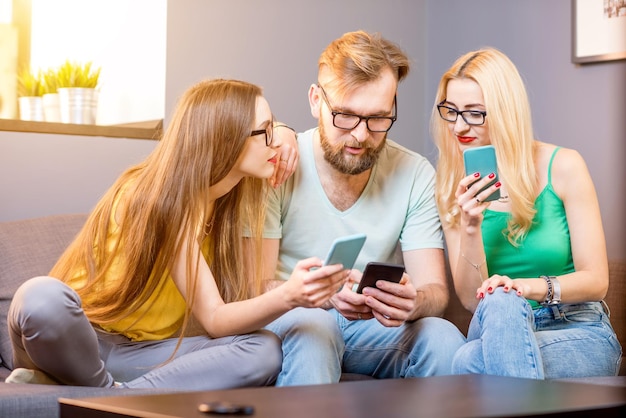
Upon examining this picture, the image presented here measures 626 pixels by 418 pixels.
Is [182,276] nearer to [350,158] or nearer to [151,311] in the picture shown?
[151,311]

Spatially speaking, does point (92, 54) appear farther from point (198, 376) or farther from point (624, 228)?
point (624, 228)

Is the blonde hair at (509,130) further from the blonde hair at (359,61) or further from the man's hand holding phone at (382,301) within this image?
the man's hand holding phone at (382,301)

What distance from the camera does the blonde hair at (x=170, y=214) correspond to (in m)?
2.08

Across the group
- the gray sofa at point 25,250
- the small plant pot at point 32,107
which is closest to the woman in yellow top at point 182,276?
the gray sofa at point 25,250

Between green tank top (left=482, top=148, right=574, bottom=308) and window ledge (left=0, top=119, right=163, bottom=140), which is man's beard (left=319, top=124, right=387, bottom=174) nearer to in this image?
green tank top (left=482, top=148, right=574, bottom=308)

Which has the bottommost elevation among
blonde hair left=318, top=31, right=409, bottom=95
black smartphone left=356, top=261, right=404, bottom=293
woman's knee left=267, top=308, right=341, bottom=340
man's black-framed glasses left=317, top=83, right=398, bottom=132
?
woman's knee left=267, top=308, right=341, bottom=340

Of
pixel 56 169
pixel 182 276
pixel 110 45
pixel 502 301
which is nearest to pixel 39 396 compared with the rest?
pixel 182 276

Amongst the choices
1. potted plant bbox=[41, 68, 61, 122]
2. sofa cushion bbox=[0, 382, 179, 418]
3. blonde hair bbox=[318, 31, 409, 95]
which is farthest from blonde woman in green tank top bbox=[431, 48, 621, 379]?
potted plant bbox=[41, 68, 61, 122]

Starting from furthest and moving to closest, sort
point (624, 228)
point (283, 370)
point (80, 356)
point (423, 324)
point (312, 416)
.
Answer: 1. point (624, 228)
2. point (423, 324)
3. point (283, 370)
4. point (80, 356)
5. point (312, 416)

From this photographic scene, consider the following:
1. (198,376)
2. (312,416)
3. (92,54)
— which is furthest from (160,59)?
(312,416)

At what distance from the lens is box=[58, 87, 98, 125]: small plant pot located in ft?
9.95

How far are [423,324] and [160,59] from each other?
143 cm

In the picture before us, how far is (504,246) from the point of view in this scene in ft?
7.93

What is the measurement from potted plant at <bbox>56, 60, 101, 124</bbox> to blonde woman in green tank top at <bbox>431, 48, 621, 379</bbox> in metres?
1.23
